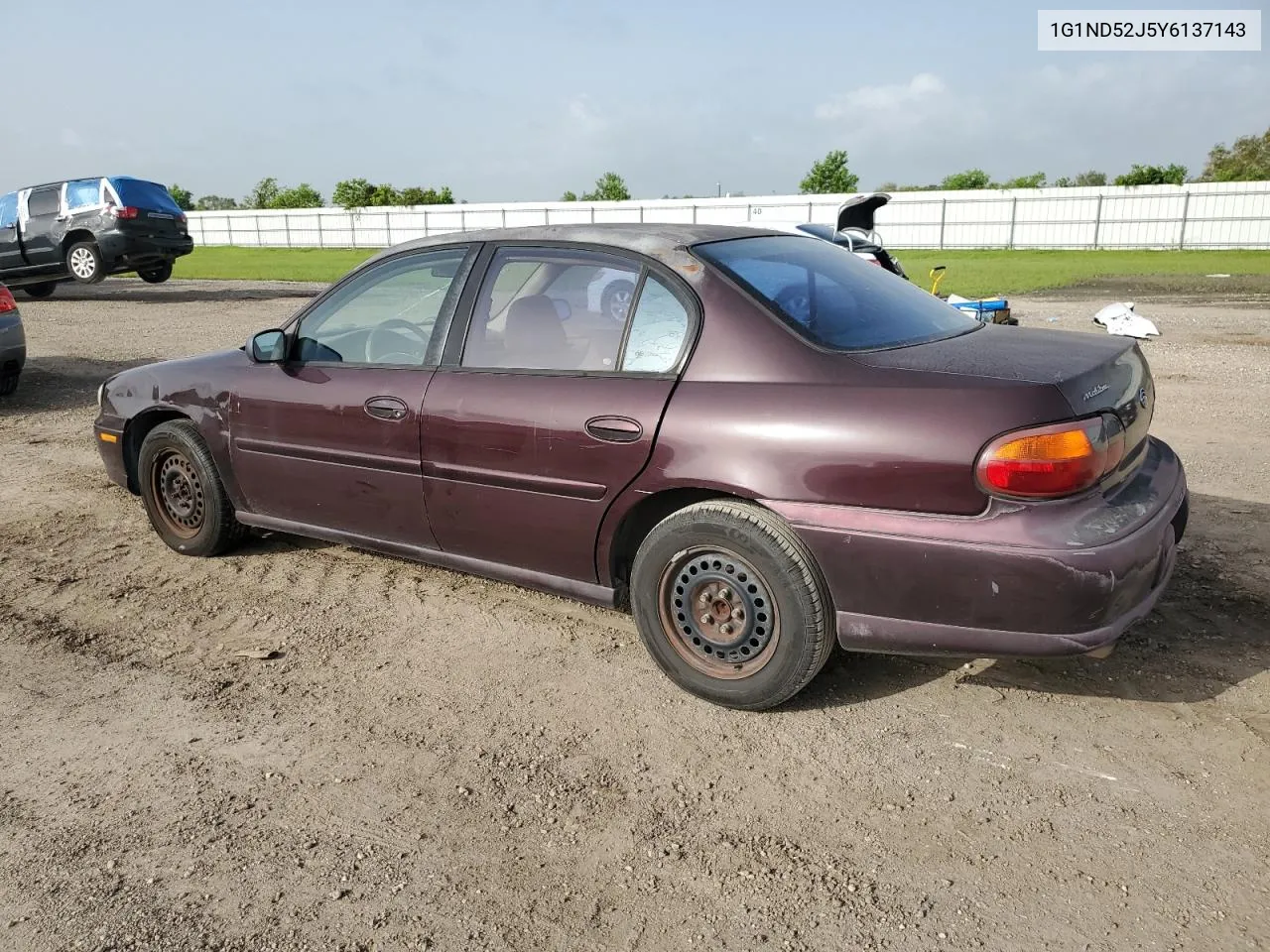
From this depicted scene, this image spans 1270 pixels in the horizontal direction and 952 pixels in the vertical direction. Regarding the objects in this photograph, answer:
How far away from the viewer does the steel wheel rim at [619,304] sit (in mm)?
3580

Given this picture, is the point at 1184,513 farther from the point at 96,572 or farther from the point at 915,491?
the point at 96,572

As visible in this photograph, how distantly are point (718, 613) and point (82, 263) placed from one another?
18256mm

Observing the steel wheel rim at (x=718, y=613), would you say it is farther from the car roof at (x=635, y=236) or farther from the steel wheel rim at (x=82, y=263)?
the steel wheel rim at (x=82, y=263)

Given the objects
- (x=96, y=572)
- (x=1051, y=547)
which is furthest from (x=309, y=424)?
(x=1051, y=547)

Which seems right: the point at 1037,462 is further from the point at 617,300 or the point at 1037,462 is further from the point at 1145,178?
the point at 1145,178

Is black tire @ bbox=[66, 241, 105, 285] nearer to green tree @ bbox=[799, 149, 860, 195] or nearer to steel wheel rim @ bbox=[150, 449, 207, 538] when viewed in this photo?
steel wheel rim @ bbox=[150, 449, 207, 538]

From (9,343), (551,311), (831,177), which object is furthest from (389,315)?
(831,177)

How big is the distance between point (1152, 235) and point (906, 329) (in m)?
42.3

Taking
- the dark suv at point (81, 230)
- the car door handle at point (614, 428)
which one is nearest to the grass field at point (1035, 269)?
the dark suv at point (81, 230)

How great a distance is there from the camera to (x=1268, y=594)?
415 cm

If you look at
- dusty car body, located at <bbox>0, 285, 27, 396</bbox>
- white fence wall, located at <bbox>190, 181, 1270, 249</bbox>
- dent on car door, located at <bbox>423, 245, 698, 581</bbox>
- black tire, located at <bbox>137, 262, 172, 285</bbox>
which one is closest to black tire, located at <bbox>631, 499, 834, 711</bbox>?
dent on car door, located at <bbox>423, 245, 698, 581</bbox>

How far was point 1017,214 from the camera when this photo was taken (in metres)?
41.8

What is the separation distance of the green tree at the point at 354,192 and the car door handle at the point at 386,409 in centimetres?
7127

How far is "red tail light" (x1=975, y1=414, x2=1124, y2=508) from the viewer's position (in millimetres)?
2801
